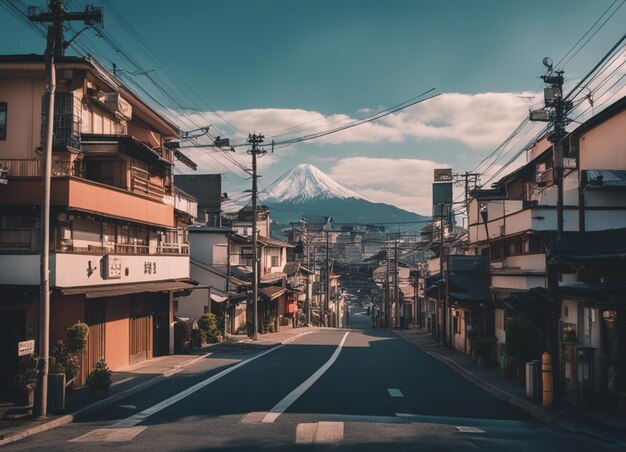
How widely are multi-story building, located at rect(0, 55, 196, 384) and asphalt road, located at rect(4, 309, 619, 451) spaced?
4.14 metres

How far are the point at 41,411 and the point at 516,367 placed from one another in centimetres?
1795

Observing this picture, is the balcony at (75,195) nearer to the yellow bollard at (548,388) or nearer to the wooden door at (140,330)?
the wooden door at (140,330)

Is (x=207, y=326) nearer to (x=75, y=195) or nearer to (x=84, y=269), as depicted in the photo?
(x=84, y=269)

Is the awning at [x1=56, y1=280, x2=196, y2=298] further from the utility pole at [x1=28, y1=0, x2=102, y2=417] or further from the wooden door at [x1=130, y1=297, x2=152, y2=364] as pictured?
the utility pole at [x1=28, y1=0, x2=102, y2=417]

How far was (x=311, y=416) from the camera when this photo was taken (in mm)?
16625

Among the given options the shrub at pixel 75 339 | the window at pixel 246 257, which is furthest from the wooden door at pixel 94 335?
the window at pixel 246 257

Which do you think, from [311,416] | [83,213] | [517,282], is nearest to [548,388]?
[311,416]

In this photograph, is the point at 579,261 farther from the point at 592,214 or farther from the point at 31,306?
the point at 31,306

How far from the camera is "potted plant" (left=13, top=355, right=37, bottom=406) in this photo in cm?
1797

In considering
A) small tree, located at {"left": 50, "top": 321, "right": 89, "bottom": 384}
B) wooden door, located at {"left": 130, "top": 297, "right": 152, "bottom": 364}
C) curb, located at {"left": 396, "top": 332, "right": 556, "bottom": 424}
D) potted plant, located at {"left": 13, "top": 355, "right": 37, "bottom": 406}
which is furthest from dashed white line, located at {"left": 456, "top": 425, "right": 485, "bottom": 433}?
wooden door, located at {"left": 130, "top": 297, "right": 152, "bottom": 364}

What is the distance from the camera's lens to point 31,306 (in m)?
21.3

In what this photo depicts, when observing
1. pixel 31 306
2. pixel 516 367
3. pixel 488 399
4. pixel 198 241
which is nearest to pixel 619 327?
pixel 488 399

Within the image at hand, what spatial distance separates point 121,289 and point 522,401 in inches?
620

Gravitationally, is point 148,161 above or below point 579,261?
above
